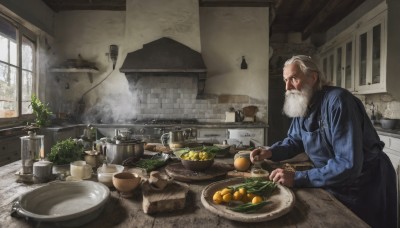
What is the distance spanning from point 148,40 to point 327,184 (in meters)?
4.54

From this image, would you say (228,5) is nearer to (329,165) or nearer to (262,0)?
(262,0)

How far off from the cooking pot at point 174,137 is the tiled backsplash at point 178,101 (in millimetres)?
3047

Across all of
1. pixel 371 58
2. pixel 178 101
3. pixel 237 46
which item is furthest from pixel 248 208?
pixel 237 46

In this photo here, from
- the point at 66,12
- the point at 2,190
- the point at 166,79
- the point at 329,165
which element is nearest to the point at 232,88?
the point at 166,79

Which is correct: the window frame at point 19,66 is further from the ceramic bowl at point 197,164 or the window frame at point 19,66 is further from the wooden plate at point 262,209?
the wooden plate at point 262,209

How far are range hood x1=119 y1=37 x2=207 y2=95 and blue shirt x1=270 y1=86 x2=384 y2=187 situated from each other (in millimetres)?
3196

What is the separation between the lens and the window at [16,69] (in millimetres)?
3939

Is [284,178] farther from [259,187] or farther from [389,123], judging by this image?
[389,123]

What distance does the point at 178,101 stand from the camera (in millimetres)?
5590

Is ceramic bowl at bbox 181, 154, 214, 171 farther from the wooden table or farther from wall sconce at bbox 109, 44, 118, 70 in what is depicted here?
wall sconce at bbox 109, 44, 118, 70

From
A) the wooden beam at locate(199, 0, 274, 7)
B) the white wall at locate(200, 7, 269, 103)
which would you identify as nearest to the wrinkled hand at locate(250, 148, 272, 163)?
the white wall at locate(200, 7, 269, 103)

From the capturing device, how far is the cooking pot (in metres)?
2.48

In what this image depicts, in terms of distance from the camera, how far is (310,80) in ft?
6.22

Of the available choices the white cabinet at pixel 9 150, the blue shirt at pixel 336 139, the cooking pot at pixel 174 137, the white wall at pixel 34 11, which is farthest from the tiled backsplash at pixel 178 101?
the blue shirt at pixel 336 139
